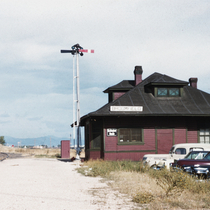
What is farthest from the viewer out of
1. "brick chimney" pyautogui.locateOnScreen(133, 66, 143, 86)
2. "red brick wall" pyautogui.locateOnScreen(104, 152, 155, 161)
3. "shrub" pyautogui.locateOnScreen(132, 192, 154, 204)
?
"brick chimney" pyautogui.locateOnScreen(133, 66, 143, 86)

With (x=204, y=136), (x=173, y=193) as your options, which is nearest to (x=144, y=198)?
(x=173, y=193)

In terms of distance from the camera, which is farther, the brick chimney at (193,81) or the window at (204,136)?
the brick chimney at (193,81)

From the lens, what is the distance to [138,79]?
27.3m

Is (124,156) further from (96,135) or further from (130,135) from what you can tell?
(96,135)

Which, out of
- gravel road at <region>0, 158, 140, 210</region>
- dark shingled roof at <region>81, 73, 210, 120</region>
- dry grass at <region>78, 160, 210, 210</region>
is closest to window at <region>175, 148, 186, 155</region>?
dry grass at <region>78, 160, 210, 210</region>

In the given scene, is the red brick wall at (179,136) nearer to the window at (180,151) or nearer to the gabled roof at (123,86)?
the gabled roof at (123,86)

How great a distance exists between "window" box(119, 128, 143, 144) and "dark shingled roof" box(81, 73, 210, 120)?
1362 mm

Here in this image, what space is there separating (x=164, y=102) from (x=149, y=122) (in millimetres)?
2202

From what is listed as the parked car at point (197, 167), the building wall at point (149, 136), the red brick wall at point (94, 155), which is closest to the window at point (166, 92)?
the building wall at point (149, 136)

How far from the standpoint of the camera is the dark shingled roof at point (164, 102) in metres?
21.6

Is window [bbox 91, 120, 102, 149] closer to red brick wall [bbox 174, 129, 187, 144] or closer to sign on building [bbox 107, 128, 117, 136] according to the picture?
sign on building [bbox 107, 128, 117, 136]

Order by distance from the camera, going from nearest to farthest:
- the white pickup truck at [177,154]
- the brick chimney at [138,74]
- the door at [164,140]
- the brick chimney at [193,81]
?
the white pickup truck at [177,154]
the door at [164,140]
the brick chimney at [138,74]
the brick chimney at [193,81]

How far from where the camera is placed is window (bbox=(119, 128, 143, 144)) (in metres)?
21.8

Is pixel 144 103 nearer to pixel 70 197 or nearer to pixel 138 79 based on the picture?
pixel 138 79
